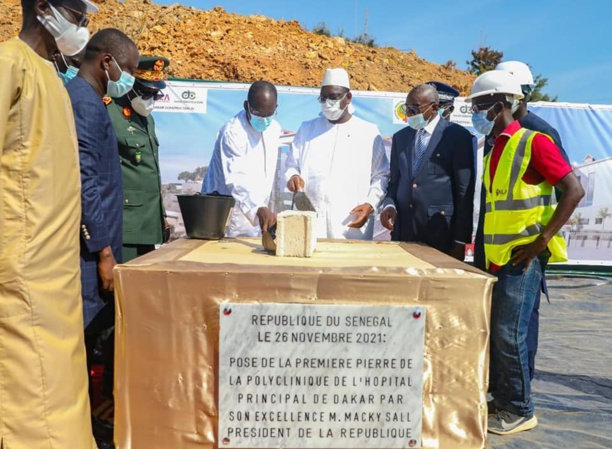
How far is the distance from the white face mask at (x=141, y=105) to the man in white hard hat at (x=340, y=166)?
3.53 ft

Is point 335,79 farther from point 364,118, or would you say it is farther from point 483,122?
point 364,118

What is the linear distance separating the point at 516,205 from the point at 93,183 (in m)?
1.88

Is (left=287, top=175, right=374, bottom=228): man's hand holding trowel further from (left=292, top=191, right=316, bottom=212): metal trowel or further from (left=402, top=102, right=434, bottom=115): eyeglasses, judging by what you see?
(left=402, top=102, right=434, bottom=115): eyeglasses

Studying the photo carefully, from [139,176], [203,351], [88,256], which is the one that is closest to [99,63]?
[139,176]

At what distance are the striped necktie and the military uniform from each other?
62.6 inches

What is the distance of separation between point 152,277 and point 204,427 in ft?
1.82

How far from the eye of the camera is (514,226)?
260cm

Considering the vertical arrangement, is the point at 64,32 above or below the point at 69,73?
below

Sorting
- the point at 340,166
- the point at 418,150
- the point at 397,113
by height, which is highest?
the point at 397,113

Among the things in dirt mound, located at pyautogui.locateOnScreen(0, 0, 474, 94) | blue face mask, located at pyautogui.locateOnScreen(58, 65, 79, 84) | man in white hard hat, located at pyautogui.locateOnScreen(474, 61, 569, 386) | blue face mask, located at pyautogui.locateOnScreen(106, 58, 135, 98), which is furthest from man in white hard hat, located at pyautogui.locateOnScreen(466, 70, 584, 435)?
dirt mound, located at pyautogui.locateOnScreen(0, 0, 474, 94)

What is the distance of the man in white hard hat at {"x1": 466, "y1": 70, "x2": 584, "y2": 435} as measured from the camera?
252 centimetres

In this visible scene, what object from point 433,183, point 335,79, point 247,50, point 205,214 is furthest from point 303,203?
point 247,50

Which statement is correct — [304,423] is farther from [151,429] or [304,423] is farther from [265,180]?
[265,180]

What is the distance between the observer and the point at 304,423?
192 cm
